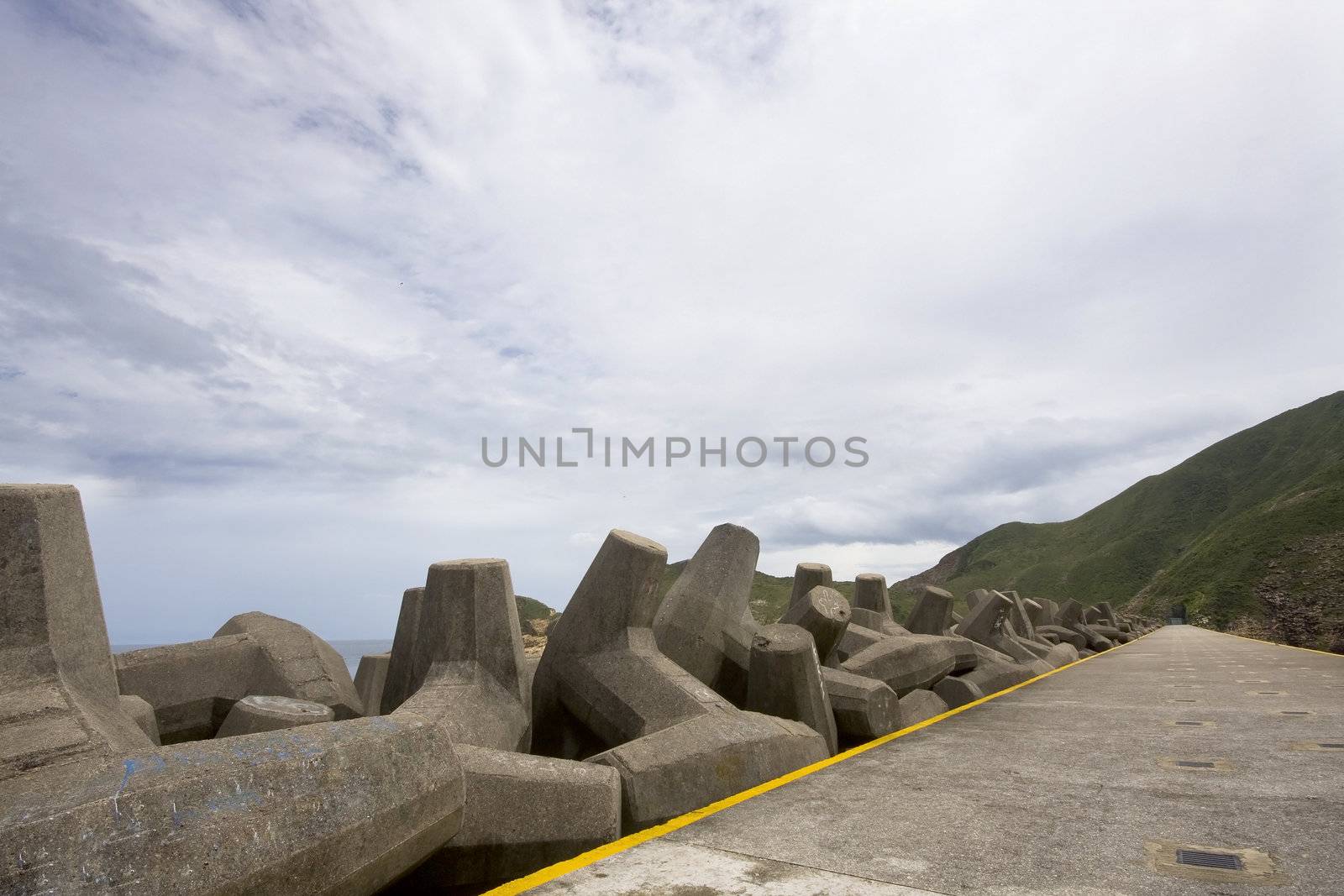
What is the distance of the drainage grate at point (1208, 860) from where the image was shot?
101 inches

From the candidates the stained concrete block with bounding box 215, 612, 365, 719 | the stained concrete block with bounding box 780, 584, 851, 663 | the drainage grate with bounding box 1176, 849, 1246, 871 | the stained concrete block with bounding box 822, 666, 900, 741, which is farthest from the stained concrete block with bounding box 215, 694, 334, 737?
the stained concrete block with bounding box 780, 584, 851, 663

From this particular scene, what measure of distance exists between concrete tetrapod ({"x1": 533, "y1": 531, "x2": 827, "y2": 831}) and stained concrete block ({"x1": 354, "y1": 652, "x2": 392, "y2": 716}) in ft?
A: 8.18

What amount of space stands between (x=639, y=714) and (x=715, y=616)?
2006 millimetres

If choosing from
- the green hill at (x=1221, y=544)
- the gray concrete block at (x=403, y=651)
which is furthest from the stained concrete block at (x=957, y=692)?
the green hill at (x=1221, y=544)

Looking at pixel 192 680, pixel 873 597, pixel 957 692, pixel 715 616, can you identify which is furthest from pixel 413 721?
pixel 873 597

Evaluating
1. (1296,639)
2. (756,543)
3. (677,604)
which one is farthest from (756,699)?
(1296,639)

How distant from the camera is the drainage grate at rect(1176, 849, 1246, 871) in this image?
256cm

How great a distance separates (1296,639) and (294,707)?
5258 cm

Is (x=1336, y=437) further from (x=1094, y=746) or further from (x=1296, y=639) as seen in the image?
(x=1094, y=746)

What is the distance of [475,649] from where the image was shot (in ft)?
16.7

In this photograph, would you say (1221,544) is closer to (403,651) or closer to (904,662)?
(904,662)

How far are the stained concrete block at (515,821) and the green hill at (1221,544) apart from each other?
68.0 feet

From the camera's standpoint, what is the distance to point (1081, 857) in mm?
2652

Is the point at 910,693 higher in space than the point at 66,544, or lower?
lower
